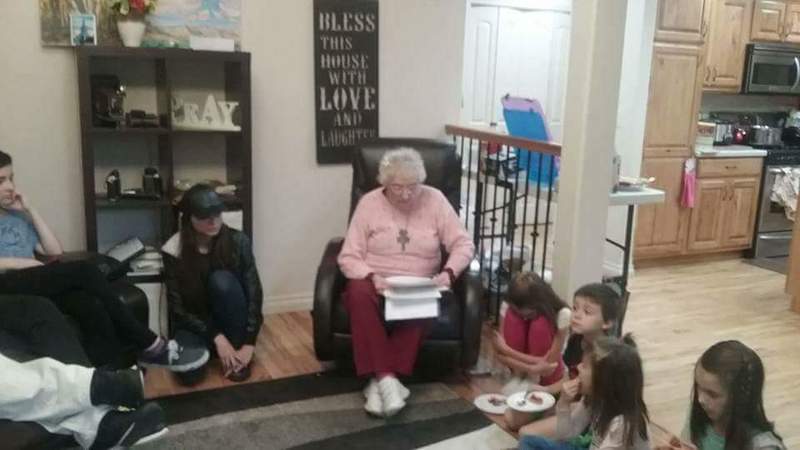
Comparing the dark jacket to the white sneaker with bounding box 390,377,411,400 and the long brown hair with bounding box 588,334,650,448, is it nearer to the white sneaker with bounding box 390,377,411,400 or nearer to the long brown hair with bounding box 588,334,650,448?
the white sneaker with bounding box 390,377,411,400

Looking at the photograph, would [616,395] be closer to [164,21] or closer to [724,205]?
[164,21]

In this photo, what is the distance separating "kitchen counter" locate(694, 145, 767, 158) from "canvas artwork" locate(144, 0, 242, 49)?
10.9 feet

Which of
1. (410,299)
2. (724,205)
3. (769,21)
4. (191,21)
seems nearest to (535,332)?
(410,299)

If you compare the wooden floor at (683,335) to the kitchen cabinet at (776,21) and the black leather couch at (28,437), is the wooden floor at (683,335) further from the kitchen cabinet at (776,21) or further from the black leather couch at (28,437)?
the kitchen cabinet at (776,21)

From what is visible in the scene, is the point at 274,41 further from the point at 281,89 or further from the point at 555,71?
the point at 555,71

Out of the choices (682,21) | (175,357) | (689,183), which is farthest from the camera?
(689,183)

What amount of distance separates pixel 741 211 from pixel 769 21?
1.40 meters

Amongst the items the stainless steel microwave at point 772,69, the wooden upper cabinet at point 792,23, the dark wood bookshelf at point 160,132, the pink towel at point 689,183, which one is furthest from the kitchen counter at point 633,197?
the wooden upper cabinet at point 792,23

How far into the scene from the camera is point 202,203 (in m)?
3.02

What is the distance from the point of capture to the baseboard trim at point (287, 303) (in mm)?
3973

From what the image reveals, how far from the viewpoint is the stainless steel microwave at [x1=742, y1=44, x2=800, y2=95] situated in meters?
5.31

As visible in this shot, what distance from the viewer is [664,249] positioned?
17.1ft

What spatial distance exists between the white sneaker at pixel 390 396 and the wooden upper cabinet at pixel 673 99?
2.84 metres

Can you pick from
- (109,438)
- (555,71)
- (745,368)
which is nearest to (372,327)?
(109,438)
